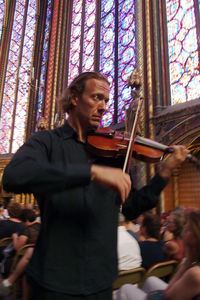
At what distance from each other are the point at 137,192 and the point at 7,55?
58.1 ft

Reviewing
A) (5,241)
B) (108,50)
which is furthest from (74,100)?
(108,50)

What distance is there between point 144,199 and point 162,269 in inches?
46.1

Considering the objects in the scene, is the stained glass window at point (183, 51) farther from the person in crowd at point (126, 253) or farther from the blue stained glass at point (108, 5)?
the person in crowd at point (126, 253)

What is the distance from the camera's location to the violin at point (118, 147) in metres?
1.07

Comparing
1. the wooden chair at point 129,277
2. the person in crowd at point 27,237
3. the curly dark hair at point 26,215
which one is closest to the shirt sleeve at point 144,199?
the wooden chair at point 129,277

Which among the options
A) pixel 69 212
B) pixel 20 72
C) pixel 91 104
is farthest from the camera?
pixel 20 72

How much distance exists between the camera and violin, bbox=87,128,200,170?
3.51ft

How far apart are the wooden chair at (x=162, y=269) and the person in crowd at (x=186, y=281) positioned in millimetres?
56

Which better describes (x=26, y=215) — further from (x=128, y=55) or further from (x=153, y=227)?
(x=128, y=55)

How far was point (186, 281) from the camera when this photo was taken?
1325 millimetres

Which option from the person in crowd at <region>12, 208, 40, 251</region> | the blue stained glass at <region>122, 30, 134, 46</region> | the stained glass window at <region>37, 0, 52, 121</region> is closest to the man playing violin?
the person in crowd at <region>12, 208, 40, 251</region>

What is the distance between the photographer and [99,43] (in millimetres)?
10930

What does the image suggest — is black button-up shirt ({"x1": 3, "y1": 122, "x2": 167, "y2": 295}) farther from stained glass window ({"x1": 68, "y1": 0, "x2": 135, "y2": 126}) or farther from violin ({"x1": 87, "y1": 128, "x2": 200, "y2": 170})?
stained glass window ({"x1": 68, "y1": 0, "x2": 135, "y2": 126})

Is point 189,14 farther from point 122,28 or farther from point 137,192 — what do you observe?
point 137,192
